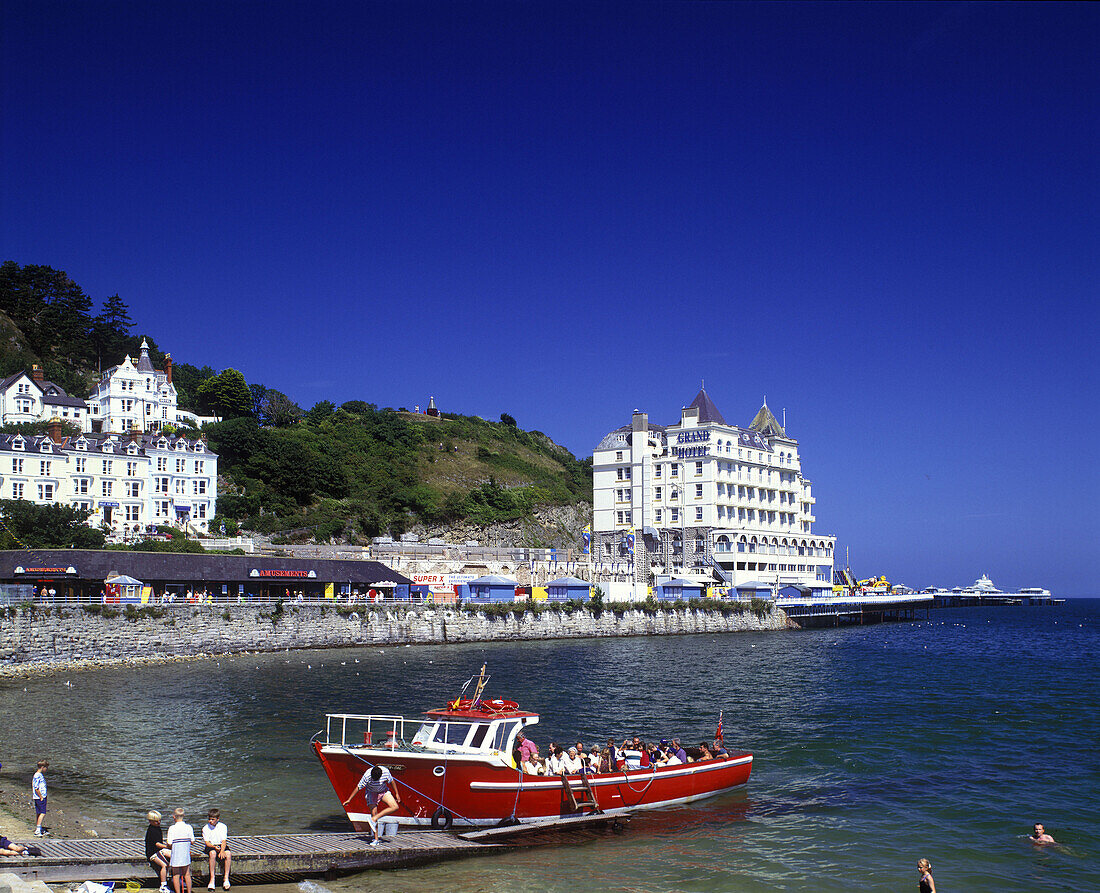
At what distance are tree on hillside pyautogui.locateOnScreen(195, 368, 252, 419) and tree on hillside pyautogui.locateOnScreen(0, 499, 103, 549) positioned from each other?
140ft

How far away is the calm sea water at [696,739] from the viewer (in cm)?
2144

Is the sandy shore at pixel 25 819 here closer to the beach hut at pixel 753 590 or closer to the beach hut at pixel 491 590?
the beach hut at pixel 491 590

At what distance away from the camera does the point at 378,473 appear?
10931cm

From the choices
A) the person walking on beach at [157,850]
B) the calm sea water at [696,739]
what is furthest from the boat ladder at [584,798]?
the person walking on beach at [157,850]

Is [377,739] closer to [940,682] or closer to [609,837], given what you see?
[609,837]

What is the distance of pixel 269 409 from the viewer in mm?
123250

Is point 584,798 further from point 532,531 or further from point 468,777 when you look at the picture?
point 532,531

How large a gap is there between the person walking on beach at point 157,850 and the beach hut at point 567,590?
212 ft

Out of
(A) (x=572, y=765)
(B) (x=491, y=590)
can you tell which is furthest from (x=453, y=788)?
(B) (x=491, y=590)

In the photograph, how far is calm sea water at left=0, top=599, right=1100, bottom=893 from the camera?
21.4 metres

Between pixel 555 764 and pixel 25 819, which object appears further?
pixel 555 764

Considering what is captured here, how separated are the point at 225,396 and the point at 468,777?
9930cm

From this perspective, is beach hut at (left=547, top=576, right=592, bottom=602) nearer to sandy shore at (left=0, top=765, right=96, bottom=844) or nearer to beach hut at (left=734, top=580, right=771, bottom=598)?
beach hut at (left=734, top=580, right=771, bottom=598)

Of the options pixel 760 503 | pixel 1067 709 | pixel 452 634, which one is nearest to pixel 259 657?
pixel 452 634
